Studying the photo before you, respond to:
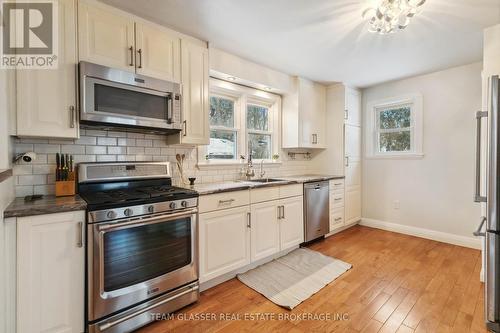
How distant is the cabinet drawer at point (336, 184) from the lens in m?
3.62

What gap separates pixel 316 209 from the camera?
329 cm

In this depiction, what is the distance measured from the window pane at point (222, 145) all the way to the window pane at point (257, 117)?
39 cm

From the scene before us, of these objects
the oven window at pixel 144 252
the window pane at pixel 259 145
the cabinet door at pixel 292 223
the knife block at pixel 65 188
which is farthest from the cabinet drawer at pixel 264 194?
the knife block at pixel 65 188

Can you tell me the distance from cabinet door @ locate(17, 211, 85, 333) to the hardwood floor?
1.78 ft

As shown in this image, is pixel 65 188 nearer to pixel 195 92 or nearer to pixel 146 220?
pixel 146 220

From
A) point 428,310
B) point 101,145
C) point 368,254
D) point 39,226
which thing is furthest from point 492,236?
point 101,145

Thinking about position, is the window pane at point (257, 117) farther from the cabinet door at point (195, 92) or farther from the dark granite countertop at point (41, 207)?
the dark granite countertop at point (41, 207)

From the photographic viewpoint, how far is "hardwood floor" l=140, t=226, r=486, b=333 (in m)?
1.71

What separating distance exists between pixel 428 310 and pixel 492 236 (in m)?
0.88

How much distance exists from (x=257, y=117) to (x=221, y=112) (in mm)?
665

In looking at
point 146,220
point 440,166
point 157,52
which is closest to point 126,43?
point 157,52

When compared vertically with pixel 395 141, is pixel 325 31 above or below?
above

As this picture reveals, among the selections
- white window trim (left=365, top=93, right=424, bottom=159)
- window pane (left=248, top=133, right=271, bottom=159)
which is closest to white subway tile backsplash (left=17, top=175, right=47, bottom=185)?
window pane (left=248, top=133, right=271, bottom=159)

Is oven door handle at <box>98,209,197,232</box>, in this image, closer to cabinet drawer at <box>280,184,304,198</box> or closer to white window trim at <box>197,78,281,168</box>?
white window trim at <box>197,78,281,168</box>
